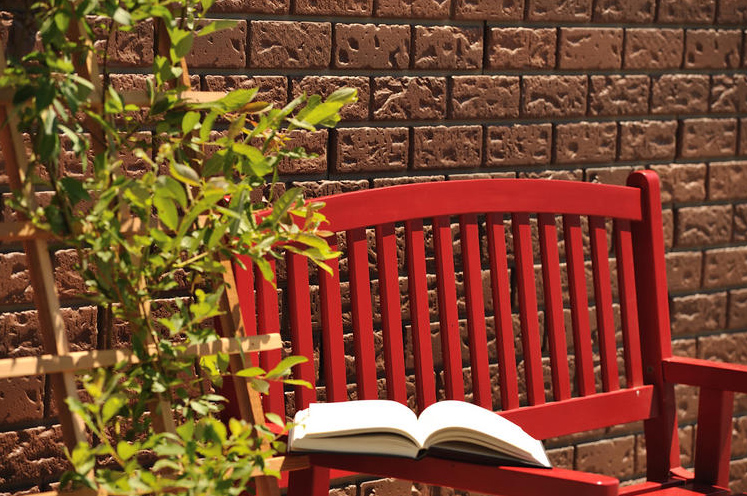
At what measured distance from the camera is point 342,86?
224 centimetres

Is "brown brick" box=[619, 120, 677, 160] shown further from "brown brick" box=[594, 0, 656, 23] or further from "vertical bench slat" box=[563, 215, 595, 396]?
"vertical bench slat" box=[563, 215, 595, 396]

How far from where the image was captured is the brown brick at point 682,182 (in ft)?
8.93

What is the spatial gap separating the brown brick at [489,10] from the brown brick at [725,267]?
868 millimetres

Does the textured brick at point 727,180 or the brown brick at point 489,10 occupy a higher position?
the brown brick at point 489,10

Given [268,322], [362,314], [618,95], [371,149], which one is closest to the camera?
[268,322]

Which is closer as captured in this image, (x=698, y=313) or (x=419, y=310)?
(x=419, y=310)

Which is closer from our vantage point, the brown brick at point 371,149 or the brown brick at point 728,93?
the brown brick at point 371,149

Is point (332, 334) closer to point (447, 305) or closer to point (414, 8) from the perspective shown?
point (447, 305)

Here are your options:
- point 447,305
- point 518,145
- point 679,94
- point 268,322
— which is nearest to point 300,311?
point 268,322

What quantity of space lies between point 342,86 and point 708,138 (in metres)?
1.11

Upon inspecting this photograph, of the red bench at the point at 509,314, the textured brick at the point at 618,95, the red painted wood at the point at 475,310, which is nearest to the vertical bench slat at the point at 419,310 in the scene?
the red bench at the point at 509,314

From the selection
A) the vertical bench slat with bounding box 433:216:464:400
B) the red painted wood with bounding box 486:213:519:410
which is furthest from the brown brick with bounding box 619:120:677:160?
the vertical bench slat with bounding box 433:216:464:400

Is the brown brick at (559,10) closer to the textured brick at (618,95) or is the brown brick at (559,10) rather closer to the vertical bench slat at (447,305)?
the textured brick at (618,95)

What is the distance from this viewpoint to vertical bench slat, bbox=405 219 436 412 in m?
2.13
